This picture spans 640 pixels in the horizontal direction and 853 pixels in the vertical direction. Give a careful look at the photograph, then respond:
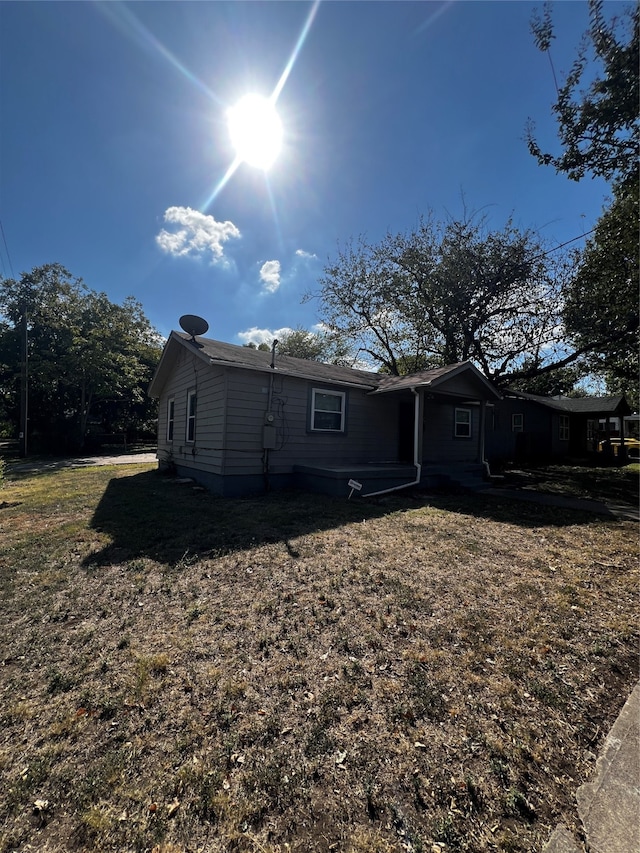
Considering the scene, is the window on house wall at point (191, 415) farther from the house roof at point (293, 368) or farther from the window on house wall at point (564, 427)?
the window on house wall at point (564, 427)

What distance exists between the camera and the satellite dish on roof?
8950 millimetres

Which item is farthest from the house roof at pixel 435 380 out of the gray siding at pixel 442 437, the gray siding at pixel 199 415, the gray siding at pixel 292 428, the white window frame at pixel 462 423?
the gray siding at pixel 199 415

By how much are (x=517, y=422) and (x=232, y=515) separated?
696 inches

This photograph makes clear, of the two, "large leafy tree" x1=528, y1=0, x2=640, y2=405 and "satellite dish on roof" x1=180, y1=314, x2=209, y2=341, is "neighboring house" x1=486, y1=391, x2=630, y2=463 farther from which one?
"satellite dish on roof" x1=180, y1=314, x2=209, y2=341

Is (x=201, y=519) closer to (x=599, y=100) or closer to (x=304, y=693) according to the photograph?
(x=304, y=693)

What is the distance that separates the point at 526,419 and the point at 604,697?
65.4ft

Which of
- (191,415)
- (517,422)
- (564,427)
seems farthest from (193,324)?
(564,427)

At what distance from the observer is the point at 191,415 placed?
1012 centimetres

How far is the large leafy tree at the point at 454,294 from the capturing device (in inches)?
570

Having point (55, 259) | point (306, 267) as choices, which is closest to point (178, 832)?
point (306, 267)

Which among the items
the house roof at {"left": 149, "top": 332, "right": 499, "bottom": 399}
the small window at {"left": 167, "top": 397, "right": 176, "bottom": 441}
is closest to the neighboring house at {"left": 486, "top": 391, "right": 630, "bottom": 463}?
the house roof at {"left": 149, "top": 332, "right": 499, "bottom": 399}

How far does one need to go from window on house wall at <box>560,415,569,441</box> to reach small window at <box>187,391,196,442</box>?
2177cm

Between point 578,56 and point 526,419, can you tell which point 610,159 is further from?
point 526,419

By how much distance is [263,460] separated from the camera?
8477 millimetres
